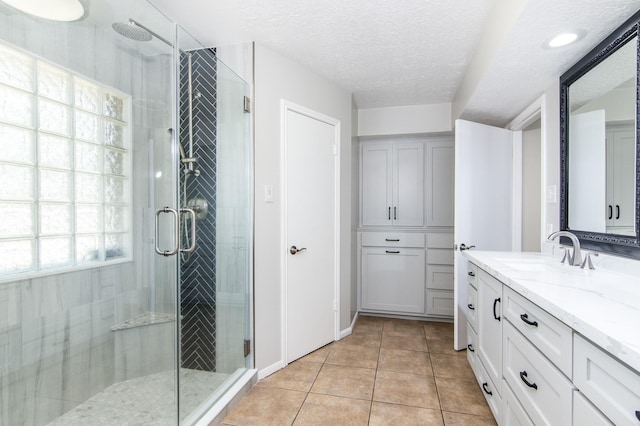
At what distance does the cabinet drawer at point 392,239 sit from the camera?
11.4ft

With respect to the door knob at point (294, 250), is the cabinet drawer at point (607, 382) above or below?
below

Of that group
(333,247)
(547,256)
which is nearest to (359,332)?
(333,247)

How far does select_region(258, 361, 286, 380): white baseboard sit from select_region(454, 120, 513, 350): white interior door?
1.52 meters

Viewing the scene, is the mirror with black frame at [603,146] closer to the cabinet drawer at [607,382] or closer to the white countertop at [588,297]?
the white countertop at [588,297]

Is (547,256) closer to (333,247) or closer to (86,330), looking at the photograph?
(333,247)

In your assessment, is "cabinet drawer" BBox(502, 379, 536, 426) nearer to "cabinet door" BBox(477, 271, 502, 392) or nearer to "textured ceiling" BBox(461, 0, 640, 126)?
"cabinet door" BBox(477, 271, 502, 392)

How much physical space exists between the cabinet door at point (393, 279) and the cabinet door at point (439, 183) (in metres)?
0.45

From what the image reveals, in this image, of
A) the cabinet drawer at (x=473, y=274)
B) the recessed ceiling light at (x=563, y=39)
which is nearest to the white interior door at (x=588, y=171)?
the recessed ceiling light at (x=563, y=39)

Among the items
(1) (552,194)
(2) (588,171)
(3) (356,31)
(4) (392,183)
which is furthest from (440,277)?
(3) (356,31)

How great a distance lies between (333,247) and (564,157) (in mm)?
1808

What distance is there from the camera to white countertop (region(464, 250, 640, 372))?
712 millimetres

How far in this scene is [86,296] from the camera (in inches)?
57.4

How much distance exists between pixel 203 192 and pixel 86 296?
0.86 meters

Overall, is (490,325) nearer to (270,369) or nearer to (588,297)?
(588,297)
